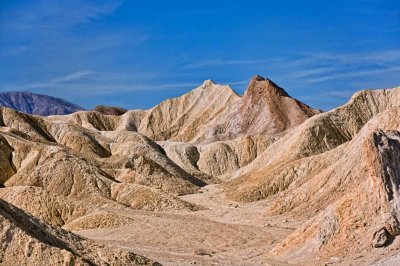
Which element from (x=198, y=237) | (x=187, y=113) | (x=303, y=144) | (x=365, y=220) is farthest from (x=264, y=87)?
(x=365, y=220)

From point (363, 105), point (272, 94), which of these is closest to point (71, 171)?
point (363, 105)

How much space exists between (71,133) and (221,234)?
55.8m

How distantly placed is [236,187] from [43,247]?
151ft

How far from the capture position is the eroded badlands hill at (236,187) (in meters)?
27.5

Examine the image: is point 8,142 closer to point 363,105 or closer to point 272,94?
point 363,105

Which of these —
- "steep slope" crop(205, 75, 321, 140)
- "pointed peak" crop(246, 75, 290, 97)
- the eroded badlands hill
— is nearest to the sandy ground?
the eroded badlands hill

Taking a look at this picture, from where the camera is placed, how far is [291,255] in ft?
94.2

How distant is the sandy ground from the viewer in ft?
96.2

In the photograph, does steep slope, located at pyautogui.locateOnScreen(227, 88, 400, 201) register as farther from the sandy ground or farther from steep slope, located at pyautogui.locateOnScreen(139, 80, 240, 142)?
steep slope, located at pyautogui.locateOnScreen(139, 80, 240, 142)

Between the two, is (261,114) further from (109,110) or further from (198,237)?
(198,237)

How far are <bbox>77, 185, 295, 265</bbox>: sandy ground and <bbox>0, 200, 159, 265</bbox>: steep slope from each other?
267 inches

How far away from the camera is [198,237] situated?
3662 cm

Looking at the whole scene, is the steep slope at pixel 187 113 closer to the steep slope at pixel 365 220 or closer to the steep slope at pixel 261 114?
the steep slope at pixel 261 114

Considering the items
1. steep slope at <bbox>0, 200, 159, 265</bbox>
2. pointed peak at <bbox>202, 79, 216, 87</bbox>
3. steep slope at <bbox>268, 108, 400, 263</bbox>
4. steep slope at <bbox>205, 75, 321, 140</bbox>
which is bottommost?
steep slope at <bbox>0, 200, 159, 265</bbox>
